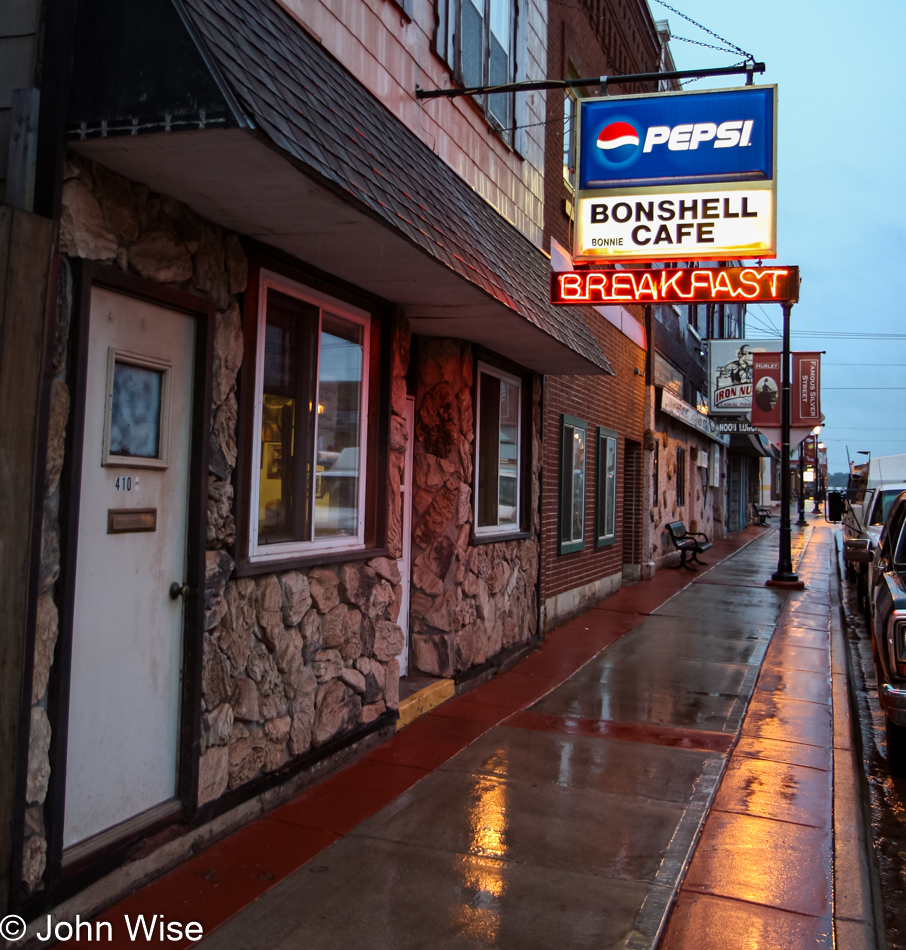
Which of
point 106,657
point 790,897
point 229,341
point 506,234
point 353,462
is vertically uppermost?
point 506,234

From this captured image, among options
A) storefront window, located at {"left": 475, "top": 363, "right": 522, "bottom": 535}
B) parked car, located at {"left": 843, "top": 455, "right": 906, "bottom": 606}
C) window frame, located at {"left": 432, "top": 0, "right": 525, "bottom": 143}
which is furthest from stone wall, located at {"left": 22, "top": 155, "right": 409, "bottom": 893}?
parked car, located at {"left": 843, "top": 455, "right": 906, "bottom": 606}

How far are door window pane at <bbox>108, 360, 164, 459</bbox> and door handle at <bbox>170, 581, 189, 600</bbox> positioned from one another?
1.92 ft

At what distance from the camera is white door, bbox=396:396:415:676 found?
718cm

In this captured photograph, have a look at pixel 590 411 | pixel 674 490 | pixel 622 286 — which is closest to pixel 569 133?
pixel 590 411

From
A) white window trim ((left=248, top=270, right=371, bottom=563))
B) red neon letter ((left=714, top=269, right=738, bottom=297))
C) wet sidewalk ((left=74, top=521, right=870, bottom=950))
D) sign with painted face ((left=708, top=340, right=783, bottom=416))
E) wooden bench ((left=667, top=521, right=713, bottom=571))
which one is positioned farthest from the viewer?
sign with painted face ((left=708, top=340, right=783, bottom=416))

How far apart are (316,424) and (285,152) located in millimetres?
2050

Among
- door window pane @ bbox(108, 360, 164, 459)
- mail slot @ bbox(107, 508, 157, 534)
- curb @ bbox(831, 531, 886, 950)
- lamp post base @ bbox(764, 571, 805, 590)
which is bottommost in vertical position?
curb @ bbox(831, 531, 886, 950)

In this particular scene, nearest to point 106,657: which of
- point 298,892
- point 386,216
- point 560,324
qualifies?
point 298,892

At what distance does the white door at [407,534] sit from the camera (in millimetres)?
7180

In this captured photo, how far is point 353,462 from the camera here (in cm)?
586

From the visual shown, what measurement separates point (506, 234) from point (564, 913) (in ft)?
18.4

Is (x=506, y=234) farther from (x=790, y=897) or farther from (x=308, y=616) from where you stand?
(x=790, y=897)

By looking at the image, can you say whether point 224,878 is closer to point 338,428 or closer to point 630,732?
point 338,428

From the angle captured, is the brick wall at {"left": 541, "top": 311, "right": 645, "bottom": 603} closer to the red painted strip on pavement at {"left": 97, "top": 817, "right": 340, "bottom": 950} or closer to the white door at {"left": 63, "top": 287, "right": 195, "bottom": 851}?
the red painted strip on pavement at {"left": 97, "top": 817, "right": 340, "bottom": 950}
